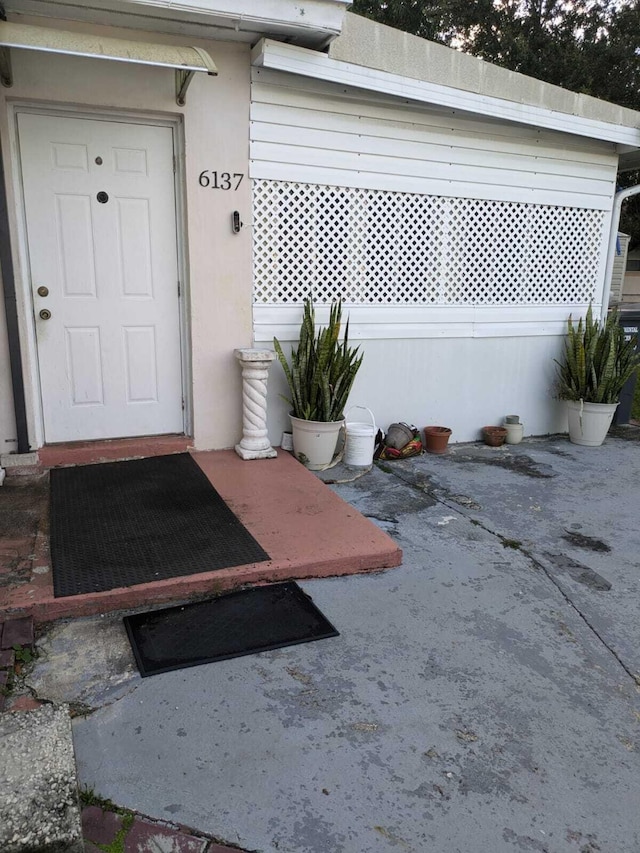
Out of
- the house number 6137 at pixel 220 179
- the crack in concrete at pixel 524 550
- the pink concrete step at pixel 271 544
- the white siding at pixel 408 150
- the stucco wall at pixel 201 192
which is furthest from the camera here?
the white siding at pixel 408 150

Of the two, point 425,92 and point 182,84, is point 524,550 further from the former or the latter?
point 182,84

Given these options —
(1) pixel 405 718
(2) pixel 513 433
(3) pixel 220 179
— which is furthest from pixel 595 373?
(1) pixel 405 718

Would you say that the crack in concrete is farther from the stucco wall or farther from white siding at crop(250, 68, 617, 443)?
the stucco wall

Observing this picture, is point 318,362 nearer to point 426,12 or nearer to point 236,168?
point 236,168

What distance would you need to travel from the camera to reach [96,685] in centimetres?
227

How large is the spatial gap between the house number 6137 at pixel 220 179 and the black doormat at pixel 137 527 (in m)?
1.92

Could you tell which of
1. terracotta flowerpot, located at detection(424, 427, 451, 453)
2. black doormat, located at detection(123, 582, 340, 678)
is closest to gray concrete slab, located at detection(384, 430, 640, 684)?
terracotta flowerpot, located at detection(424, 427, 451, 453)

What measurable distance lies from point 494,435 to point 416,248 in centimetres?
180

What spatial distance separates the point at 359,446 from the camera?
15.9 feet

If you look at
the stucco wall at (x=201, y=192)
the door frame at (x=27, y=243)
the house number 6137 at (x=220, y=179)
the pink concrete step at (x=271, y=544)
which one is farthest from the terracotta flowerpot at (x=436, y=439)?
the house number 6137 at (x=220, y=179)

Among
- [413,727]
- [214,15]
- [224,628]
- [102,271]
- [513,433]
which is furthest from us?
[513,433]

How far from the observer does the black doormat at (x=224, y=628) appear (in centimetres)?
244

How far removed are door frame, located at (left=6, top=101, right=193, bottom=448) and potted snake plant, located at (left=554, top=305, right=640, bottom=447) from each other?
11.4ft

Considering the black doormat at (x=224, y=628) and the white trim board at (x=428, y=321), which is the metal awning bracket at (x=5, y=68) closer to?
the white trim board at (x=428, y=321)
